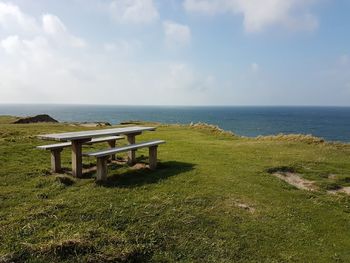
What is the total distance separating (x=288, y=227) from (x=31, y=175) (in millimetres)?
7140

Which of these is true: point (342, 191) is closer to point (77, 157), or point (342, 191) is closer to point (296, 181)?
point (296, 181)

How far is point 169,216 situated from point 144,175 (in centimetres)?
339

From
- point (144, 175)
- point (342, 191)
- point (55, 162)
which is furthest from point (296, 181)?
point (55, 162)

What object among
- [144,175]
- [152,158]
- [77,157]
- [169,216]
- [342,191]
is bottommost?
[342,191]

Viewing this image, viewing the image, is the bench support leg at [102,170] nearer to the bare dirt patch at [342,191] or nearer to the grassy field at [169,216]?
the grassy field at [169,216]

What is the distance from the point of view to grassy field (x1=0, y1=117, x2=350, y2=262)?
673 centimetres

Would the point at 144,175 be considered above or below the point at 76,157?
below

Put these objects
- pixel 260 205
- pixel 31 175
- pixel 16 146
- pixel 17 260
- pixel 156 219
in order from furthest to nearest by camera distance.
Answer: pixel 16 146, pixel 31 175, pixel 260 205, pixel 156 219, pixel 17 260

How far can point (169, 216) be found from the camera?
8.12 metres

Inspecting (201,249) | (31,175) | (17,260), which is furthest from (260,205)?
(31,175)

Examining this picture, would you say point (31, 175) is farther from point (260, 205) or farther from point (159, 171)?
point (260, 205)

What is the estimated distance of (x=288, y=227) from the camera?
8242mm

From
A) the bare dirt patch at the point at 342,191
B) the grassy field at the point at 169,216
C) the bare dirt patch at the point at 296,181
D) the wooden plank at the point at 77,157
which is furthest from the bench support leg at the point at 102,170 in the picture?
the bare dirt patch at the point at 342,191

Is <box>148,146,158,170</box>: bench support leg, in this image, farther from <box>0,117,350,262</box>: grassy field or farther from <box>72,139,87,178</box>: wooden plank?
<box>72,139,87,178</box>: wooden plank
